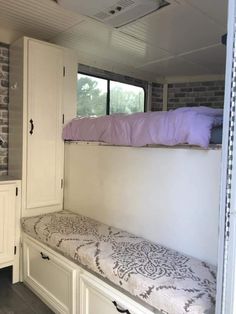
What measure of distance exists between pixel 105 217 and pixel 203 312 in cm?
128

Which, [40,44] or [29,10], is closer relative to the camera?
[29,10]

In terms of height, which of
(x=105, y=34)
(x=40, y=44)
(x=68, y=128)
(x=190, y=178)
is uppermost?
(x=105, y=34)

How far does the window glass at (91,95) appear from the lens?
3488 mm

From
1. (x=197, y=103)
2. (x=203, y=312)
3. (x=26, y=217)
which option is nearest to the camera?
(x=203, y=312)

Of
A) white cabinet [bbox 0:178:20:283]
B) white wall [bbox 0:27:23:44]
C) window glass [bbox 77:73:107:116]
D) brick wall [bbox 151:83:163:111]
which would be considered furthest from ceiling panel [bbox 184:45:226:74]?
white cabinet [bbox 0:178:20:283]

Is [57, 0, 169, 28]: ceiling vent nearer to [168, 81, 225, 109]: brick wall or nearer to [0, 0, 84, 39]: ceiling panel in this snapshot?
[0, 0, 84, 39]: ceiling panel

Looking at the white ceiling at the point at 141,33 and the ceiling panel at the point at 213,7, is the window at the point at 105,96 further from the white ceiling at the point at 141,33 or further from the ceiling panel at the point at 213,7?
the ceiling panel at the point at 213,7

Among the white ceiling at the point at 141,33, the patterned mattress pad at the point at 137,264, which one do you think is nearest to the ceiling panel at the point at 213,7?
the white ceiling at the point at 141,33

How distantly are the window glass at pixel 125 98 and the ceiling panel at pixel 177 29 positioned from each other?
108 cm

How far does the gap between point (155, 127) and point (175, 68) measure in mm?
2292

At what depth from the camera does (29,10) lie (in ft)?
7.27

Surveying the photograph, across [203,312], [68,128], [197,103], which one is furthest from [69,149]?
[197,103]

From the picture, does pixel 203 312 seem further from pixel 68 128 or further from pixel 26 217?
pixel 68 128

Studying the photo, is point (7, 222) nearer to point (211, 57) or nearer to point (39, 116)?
point (39, 116)
